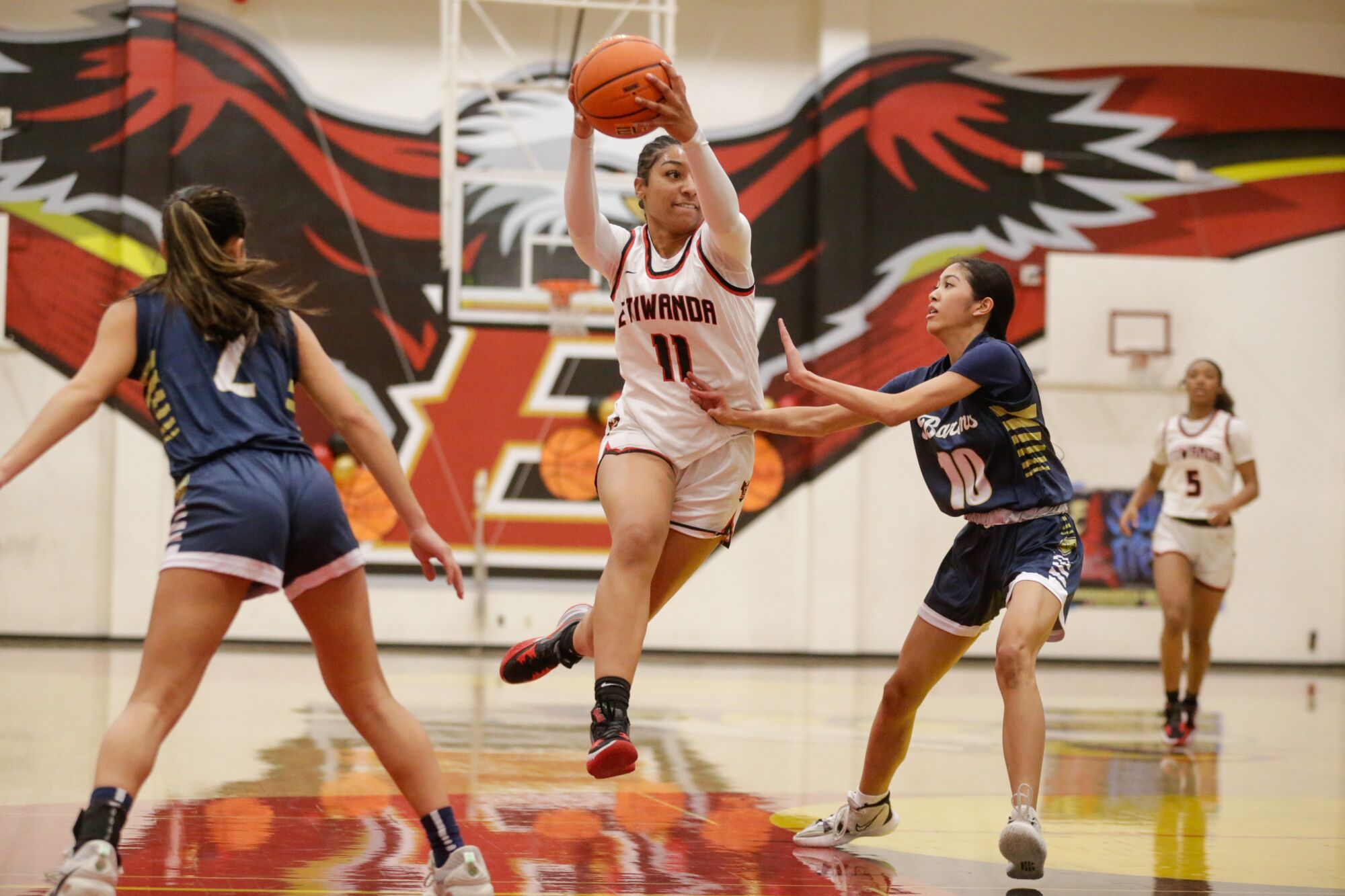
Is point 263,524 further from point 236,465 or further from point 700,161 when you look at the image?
point 700,161

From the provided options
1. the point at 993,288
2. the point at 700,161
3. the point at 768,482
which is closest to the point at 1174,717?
the point at 993,288

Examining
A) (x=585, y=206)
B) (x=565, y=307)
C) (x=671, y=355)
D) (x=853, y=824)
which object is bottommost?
(x=853, y=824)

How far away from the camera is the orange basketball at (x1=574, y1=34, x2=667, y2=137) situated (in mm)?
4090

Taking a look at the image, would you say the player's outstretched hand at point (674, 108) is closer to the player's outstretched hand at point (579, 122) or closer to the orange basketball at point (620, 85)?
the orange basketball at point (620, 85)

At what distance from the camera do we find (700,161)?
3947 millimetres

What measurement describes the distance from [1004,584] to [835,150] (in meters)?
8.78

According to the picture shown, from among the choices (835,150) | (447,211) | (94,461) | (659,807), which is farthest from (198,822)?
(835,150)

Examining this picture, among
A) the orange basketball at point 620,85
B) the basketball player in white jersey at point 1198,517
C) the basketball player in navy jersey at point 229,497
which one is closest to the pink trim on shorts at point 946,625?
the basketball player in navy jersey at point 229,497

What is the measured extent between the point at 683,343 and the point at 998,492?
1087mm

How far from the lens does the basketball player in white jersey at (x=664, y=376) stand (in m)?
4.06

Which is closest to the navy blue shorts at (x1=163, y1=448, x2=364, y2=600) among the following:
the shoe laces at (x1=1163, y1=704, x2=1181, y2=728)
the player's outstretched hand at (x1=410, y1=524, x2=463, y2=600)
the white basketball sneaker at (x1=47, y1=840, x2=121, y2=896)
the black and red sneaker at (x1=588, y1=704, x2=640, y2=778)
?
the player's outstretched hand at (x1=410, y1=524, x2=463, y2=600)

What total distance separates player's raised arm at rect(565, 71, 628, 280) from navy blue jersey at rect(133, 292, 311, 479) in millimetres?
1457

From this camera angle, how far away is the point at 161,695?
115 inches

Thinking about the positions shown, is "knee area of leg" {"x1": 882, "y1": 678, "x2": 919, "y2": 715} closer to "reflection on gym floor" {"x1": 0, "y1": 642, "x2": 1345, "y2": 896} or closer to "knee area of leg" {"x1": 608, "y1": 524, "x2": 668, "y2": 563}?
"reflection on gym floor" {"x1": 0, "y1": 642, "x2": 1345, "y2": 896}
